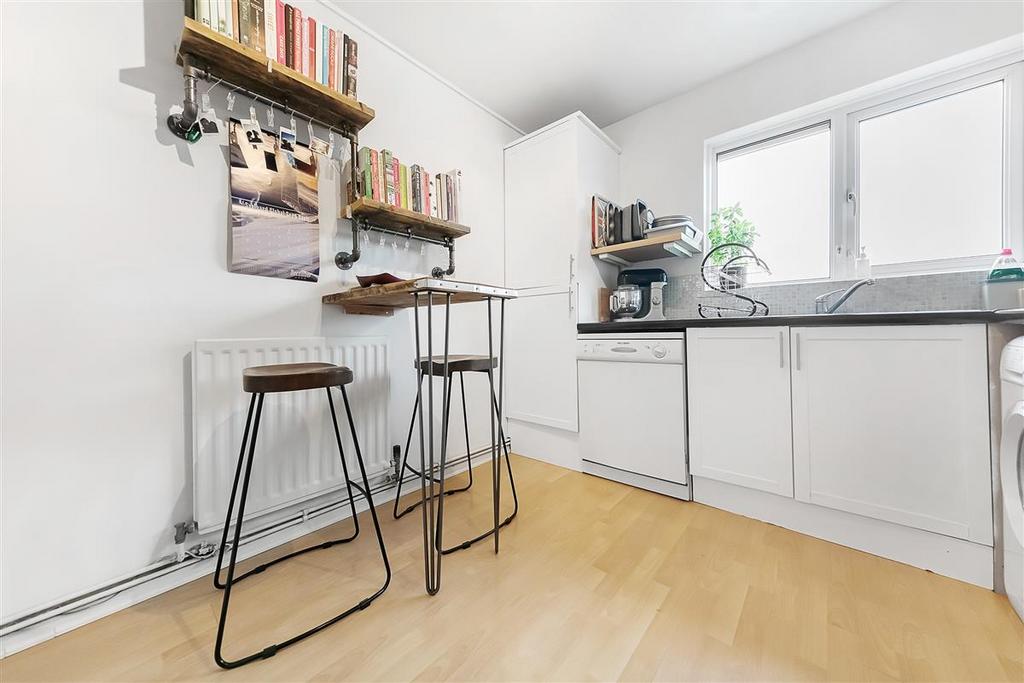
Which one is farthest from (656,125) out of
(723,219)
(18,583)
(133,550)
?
(18,583)

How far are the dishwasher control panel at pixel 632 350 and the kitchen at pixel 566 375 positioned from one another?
0.7 inches

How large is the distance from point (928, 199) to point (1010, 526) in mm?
1611

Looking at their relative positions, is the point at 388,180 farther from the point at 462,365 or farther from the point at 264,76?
the point at 462,365

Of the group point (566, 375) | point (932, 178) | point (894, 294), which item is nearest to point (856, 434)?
point (894, 294)

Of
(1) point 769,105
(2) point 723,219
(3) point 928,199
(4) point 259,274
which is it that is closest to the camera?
(4) point 259,274

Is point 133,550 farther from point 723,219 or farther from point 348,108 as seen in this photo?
point 723,219

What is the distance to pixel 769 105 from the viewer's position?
217 centimetres

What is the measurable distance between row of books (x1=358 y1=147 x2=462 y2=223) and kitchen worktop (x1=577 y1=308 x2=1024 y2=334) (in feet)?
3.77

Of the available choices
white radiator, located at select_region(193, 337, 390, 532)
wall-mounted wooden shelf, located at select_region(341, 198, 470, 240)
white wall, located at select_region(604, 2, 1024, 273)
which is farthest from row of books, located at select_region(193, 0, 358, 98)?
white wall, located at select_region(604, 2, 1024, 273)

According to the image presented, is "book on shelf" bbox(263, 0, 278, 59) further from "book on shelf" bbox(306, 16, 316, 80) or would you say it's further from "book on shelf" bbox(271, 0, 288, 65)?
"book on shelf" bbox(306, 16, 316, 80)

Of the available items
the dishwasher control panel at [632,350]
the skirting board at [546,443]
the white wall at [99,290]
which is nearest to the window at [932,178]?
the dishwasher control panel at [632,350]

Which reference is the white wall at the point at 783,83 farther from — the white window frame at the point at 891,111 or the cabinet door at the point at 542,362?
the cabinet door at the point at 542,362

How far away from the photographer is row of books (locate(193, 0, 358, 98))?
1.23m

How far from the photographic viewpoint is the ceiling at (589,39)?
180 centimetres
